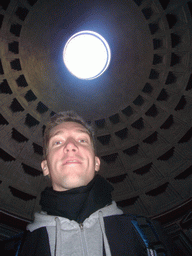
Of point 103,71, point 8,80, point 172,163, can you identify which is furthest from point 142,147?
point 8,80

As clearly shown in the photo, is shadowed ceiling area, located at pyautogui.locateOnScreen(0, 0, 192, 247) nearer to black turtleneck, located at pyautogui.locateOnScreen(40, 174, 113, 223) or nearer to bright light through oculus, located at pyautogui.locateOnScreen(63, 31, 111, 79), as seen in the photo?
bright light through oculus, located at pyautogui.locateOnScreen(63, 31, 111, 79)

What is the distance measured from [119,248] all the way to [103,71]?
1357cm

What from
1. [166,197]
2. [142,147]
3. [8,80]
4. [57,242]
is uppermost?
[8,80]

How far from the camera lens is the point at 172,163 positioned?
15727 millimetres

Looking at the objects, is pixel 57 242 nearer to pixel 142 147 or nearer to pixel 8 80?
pixel 8 80

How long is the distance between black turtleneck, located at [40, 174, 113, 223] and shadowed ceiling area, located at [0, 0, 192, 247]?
41.0 ft

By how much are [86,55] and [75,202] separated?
14.4m

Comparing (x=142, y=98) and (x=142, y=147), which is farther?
(x=142, y=147)

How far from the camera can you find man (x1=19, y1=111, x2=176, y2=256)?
7.21ft

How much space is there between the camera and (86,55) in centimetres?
1472

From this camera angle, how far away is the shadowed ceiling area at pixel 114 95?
1169 cm

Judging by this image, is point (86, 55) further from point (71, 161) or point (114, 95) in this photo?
point (71, 161)

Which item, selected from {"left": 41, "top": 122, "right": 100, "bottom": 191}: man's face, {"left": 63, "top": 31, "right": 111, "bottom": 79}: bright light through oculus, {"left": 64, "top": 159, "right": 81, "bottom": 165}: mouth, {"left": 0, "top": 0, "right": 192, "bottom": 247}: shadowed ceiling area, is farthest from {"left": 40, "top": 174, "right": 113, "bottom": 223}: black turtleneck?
{"left": 63, "top": 31, "right": 111, "bottom": 79}: bright light through oculus

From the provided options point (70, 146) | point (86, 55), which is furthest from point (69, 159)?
point (86, 55)
